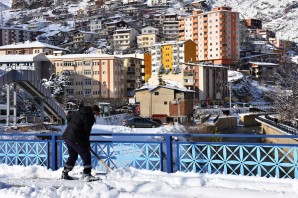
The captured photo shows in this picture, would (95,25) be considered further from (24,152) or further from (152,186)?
(152,186)

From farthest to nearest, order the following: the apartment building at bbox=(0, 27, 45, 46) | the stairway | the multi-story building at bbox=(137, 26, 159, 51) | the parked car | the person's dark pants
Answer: the apartment building at bbox=(0, 27, 45, 46) < the multi-story building at bbox=(137, 26, 159, 51) < the parked car < the stairway < the person's dark pants

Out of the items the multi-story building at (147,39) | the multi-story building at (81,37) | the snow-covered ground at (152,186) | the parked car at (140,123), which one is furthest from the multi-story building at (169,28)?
the snow-covered ground at (152,186)

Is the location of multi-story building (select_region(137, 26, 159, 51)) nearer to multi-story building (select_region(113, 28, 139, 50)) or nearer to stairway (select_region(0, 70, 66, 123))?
multi-story building (select_region(113, 28, 139, 50))

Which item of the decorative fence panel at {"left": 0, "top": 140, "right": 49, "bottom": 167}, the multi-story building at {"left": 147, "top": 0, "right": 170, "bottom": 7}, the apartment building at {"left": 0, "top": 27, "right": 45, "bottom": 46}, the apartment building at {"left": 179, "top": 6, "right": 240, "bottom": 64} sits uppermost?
the multi-story building at {"left": 147, "top": 0, "right": 170, "bottom": 7}

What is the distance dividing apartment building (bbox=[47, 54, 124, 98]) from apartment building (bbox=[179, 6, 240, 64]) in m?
34.8

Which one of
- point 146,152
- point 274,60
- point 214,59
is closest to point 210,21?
point 214,59

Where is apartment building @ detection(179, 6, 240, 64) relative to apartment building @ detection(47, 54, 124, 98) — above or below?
above

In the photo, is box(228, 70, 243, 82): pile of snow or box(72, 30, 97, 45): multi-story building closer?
box(228, 70, 243, 82): pile of snow

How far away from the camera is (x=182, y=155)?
8602 millimetres

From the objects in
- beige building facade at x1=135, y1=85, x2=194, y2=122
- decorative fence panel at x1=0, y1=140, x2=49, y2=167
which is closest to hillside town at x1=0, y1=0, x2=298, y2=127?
beige building facade at x1=135, y1=85, x2=194, y2=122

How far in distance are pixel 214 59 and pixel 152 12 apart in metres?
58.4

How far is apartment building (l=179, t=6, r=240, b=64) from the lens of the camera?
328ft

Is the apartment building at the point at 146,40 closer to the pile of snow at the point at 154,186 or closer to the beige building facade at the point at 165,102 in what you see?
the beige building facade at the point at 165,102

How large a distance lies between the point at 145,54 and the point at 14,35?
57.3 m
